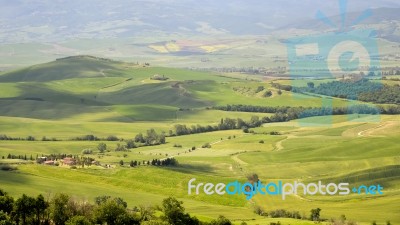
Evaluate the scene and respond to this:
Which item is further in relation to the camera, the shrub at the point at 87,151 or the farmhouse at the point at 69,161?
the shrub at the point at 87,151

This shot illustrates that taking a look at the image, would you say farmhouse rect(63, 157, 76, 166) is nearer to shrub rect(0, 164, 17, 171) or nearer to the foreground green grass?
the foreground green grass

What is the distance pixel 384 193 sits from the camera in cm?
9381

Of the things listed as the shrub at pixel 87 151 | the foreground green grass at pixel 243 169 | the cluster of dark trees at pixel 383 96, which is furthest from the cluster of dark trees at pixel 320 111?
the shrub at pixel 87 151

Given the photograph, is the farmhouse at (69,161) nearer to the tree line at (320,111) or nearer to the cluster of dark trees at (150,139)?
the cluster of dark trees at (150,139)

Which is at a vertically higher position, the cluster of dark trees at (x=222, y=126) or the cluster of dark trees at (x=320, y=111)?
the cluster of dark trees at (x=320, y=111)

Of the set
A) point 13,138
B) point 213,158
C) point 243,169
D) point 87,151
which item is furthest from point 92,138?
point 243,169

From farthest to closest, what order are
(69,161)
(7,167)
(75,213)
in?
(69,161)
(7,167)
(75,213)

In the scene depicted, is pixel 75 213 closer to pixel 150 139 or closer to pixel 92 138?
pixel 150 139

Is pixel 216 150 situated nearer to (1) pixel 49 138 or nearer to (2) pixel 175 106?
(1) pixel 49 138

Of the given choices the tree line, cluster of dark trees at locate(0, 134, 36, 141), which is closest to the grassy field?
cluster of dark trees at locate(0, 134, 36, 141)

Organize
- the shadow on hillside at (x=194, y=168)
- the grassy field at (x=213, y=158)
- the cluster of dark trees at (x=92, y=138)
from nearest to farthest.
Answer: the grassy field at (x=213, y=158), the shadow on hillside at (x=194, y=168), the cluster of dark trees at (x=92, y=138)

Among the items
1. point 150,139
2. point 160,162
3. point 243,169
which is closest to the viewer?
point 243,169

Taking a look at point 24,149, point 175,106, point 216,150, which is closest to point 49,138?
point 24,149

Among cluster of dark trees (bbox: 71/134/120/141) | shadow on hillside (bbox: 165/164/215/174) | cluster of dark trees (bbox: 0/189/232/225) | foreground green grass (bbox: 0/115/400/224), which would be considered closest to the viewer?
cluster of dark trees (bbox: 0/189/232/225)
